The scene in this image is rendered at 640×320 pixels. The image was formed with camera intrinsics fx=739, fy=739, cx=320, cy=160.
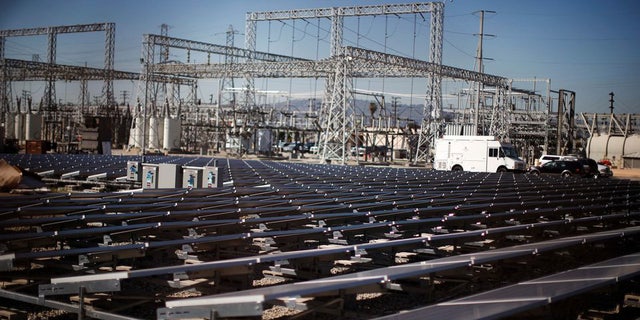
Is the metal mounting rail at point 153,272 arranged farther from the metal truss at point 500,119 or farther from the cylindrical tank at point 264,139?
the cylindrical tank at point 264,139

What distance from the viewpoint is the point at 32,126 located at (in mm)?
70938

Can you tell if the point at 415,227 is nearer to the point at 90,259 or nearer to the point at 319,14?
the point at 90,259

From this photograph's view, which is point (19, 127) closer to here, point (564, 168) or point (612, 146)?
point (564, 168)

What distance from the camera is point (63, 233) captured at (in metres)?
8.37

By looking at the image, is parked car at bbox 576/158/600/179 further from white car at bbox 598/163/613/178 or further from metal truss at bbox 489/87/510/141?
metal truss at bbox 489/87/510/141

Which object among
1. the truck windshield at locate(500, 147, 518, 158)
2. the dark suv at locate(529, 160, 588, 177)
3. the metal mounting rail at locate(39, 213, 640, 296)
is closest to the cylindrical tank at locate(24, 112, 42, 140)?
the truck windshield at locate(500, 147, 518, 158)

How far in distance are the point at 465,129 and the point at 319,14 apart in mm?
15400

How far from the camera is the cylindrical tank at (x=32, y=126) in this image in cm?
7069

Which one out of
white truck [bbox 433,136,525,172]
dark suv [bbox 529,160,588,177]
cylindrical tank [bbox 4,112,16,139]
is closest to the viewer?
dark suv [bbox 529,160,588,177]

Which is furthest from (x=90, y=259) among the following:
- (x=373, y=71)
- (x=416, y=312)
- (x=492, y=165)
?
(x=373, y=71)

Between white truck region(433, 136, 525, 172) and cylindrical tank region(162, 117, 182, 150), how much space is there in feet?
95.2

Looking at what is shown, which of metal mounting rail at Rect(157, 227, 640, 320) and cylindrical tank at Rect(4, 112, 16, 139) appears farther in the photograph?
cylindrical tank at Rect(4, 112, 16, 139)

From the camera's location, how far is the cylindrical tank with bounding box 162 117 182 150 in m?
67.7

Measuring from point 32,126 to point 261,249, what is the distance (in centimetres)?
6645
